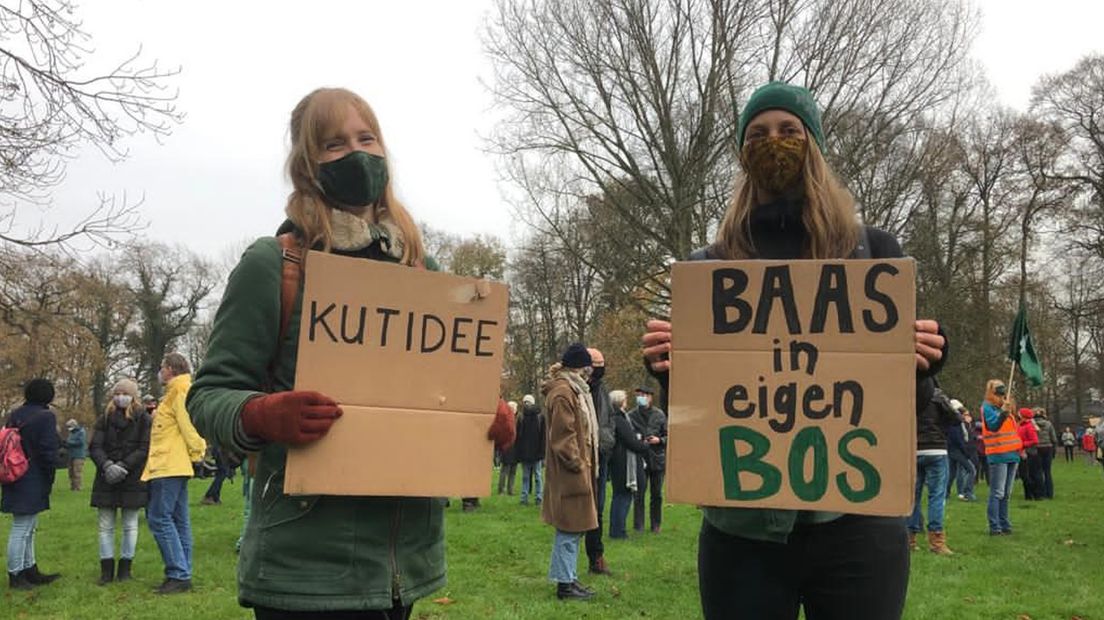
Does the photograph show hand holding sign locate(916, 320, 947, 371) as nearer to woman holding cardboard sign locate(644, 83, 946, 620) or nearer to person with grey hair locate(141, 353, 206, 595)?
woman holding cardboard sign locate(644, 83, 946, 620)

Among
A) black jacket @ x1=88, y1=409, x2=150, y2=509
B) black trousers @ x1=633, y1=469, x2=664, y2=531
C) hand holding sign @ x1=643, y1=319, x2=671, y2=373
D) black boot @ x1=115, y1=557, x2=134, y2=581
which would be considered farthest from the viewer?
black trousers @ x1=633, y1=469, x2=664, y2=531

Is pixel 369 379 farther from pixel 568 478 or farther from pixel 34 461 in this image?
pixel 34 461

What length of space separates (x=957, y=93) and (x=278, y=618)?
20.3 meters

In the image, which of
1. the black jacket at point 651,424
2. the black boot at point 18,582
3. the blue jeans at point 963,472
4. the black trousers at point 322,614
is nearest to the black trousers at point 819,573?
the black trousers at point 322,614

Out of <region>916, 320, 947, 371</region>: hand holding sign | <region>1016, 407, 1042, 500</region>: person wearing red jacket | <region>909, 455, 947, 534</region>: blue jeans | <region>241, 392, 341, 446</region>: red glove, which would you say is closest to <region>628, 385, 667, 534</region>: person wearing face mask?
<region>909, 455, 947, 534</region>: blue jeans

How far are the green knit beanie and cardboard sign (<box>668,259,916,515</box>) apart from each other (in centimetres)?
52

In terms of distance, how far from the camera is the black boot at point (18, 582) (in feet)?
25.5

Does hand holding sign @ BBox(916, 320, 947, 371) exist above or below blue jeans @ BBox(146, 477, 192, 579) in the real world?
above

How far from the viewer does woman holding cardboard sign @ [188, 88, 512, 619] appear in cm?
191

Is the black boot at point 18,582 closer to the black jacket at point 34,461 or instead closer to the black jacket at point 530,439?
the black jacket at point 34,461

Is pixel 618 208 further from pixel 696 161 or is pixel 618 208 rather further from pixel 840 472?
pixel 840 472

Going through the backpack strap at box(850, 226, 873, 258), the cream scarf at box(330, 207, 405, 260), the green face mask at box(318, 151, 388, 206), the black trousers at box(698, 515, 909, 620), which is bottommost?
the black trousers at box(698, 515, 909, 620)

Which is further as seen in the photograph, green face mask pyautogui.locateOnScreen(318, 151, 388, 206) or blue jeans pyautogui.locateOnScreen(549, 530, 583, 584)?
blue jeans pyautogui.locateOnScreen(549, 530, 583, 584)

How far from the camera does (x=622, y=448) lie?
10.5 meters
